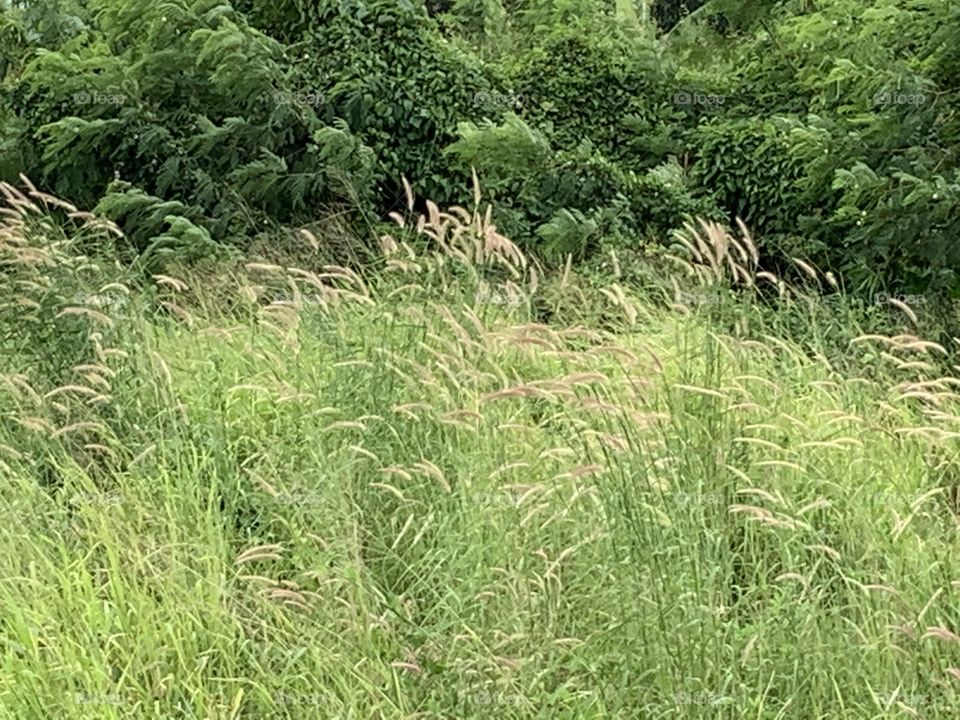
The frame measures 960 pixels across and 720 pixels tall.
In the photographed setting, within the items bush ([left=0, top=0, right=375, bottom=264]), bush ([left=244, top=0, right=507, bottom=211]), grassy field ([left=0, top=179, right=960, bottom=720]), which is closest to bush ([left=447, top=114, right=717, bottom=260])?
bush ([left=244, top=0, right=507, bottom=211])

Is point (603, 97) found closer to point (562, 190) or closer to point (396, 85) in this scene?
point (562, 190)

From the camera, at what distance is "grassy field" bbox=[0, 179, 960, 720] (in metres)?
2.79

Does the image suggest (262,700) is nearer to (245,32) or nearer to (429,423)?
(429,423)

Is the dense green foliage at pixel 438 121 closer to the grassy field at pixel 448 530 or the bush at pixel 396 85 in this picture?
the bush at pixel 396 85

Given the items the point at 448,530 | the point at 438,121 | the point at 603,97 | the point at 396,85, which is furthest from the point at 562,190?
the point at 448,530

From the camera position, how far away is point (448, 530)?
3.30 meters

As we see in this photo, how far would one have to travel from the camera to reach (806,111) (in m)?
7.97

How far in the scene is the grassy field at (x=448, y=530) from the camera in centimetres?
279

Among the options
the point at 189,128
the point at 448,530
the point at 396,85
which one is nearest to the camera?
the point at 448,530

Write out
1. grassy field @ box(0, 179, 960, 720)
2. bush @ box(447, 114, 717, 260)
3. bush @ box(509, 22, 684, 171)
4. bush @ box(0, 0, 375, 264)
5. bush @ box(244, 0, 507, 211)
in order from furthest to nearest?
bush @ box(509, 22, 684, 171) → bush @ box(244, 0, 507, 211) → bush @ box(0, 0, 375, 264) → bush @ box(447, 114, 717, 260) → grassy field @ box(0, 179, 960, 720)

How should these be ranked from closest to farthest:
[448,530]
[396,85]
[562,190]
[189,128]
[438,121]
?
[448,530] → [562,190] → [438,121] → [396,85] → [189,128]

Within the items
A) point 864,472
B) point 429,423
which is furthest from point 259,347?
point 864,472

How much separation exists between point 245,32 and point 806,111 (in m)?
4.08

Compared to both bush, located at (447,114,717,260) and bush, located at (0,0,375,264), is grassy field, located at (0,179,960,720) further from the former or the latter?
bush, located at (0,0,375,264)
